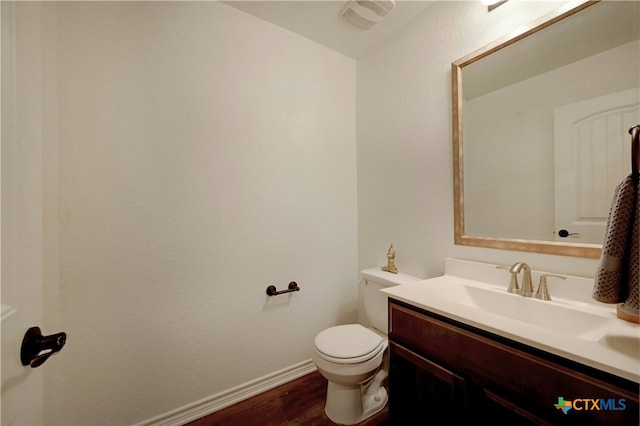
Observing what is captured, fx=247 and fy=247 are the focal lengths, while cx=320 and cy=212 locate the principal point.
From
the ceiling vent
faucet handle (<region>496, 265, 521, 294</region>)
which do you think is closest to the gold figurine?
faucet handle (<region>496, 265, 521, 294</region>)

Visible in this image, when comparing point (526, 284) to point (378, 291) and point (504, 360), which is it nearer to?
point (504, 360)

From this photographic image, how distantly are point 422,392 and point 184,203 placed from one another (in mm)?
1443

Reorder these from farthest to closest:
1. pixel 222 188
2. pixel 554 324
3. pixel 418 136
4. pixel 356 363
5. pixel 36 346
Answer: pixel 418 136 < pixel 222 188 < pixel 356 363 < pixel 554 324 < pixel 36 346

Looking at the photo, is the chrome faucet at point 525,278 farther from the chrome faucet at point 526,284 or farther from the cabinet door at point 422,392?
the cabinet door at point 422,392

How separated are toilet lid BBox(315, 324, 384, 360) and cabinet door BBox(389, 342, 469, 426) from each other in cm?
21

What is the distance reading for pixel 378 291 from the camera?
159cm

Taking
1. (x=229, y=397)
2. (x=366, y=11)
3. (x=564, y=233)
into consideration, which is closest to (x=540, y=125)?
(x=564, y=233)

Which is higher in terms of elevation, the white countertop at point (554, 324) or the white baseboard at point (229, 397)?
the white countertop at point (554, 324)

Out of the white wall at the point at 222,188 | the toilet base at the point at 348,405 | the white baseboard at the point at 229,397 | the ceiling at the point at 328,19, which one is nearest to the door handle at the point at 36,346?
the white wall at the point at 222,188

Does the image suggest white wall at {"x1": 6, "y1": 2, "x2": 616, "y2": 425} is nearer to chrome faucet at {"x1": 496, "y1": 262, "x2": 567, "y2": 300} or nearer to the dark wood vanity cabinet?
chrome faucet at {"x1": 496, "y1": 262, "x2": 567, "y2": 300}

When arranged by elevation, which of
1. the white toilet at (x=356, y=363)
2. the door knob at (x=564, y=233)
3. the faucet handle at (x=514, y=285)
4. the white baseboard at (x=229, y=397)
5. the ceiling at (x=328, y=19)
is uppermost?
the ceiling at (x=328, y=19)

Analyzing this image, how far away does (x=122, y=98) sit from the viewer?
1204mm

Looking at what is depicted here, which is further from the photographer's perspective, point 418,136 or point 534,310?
point 418,136

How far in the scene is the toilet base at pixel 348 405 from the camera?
1.35 m
